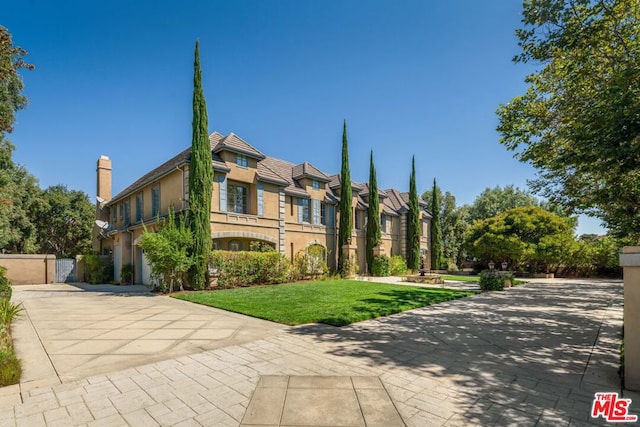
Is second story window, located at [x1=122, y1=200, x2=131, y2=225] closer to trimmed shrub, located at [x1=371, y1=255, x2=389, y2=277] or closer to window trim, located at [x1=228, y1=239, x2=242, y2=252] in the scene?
window trim, located at [x1=228, y1=239, x2=242, y2=252]

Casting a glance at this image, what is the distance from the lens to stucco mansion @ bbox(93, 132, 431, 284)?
56.2ft

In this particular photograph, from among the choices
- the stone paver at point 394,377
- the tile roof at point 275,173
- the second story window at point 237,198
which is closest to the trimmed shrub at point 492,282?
the stone paver at point 394,377

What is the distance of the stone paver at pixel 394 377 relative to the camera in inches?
133

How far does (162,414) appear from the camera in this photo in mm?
3389

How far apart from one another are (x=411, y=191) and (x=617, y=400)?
27.1 m

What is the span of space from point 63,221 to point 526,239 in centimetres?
4737

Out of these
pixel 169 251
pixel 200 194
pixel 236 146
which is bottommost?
pixel 169 251

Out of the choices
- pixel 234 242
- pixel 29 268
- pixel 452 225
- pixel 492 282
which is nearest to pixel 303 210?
pixel 234 242

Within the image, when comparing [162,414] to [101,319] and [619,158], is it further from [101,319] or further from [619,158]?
[619,158]

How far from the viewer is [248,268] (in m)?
16.4

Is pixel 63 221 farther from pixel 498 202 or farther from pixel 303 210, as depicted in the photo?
pixel 498 202

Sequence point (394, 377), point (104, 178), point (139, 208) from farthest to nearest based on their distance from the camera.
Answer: point (104, 178), point (139, 208), point (394, 377)

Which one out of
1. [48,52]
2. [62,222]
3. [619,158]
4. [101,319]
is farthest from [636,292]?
[62,222]
